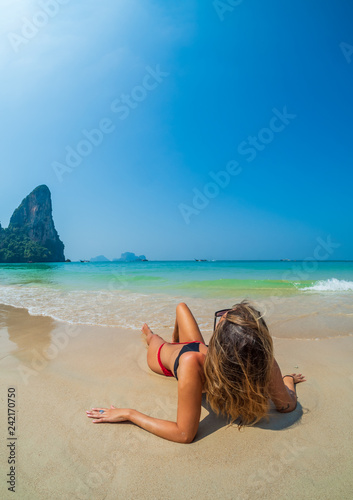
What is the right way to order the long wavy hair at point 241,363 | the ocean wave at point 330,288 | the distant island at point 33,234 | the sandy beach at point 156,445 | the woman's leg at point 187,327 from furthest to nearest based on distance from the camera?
the distant island at point 33,234, the ocean wave at point 330,288, the woman's leg at point 187,327, the long wavy hair at point 241,363, the sandy beach at point 156,445

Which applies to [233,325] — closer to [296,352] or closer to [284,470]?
[284,470]

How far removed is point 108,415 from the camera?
6.92 feet

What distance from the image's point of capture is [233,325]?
1818 millimetres

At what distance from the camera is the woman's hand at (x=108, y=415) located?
6.79ft

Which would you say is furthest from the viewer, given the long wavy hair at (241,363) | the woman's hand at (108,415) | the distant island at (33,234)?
the distant island at (33,234)

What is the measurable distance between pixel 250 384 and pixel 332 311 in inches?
241

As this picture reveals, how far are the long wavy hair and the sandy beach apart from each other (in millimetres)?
314

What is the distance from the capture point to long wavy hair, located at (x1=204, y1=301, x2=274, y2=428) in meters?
1.79

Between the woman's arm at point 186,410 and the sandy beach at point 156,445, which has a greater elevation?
the woman's arm at point 186,410

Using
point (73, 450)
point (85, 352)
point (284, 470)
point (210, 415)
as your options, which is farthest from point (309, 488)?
point (85, 352)

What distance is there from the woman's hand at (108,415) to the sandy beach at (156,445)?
0.18 feet

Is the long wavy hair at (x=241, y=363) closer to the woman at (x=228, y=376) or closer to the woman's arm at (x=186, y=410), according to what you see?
the woman at (x=228, y=376)

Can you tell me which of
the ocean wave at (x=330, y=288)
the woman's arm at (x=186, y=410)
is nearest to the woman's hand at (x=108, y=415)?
the woman's arm at (x=186, y=410)

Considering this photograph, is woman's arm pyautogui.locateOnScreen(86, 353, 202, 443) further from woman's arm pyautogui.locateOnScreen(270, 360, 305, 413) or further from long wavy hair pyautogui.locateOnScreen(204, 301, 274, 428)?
woman's arm pyautogui.locateOnScreen(270, 360, 305, 413)
